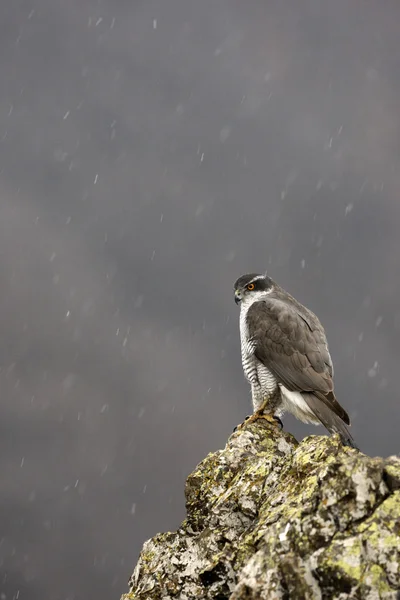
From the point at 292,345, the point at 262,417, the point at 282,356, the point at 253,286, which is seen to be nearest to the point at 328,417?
the point at 262,417

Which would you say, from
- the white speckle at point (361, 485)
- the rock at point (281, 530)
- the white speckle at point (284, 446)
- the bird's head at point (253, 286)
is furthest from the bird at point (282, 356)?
the white speckle at point (361, 485)

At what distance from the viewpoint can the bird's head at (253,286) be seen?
46.2ft

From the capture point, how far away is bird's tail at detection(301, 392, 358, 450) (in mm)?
11239

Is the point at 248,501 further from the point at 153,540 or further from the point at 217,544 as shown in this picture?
the point at 153,540

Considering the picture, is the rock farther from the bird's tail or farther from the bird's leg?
the bird's tail

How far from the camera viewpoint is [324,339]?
13.6 meters

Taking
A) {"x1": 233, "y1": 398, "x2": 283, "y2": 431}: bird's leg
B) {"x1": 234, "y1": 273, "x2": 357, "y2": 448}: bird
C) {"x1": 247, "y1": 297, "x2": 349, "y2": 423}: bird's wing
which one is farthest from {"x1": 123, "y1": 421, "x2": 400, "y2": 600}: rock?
{"x1": 247, "y1": 297, "x2": 349, "y2": 423}: bird's wing

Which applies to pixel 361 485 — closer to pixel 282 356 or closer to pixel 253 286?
pixel 282 356

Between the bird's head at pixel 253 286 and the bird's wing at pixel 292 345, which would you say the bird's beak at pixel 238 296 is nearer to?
the bird's head at pixel 253 286

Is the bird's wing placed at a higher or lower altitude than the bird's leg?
higher

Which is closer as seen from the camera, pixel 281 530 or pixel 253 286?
pixel 281 530

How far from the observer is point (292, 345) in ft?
43.4

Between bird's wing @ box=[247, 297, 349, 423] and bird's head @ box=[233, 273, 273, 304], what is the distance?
1.25 ft

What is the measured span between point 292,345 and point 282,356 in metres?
0.38
